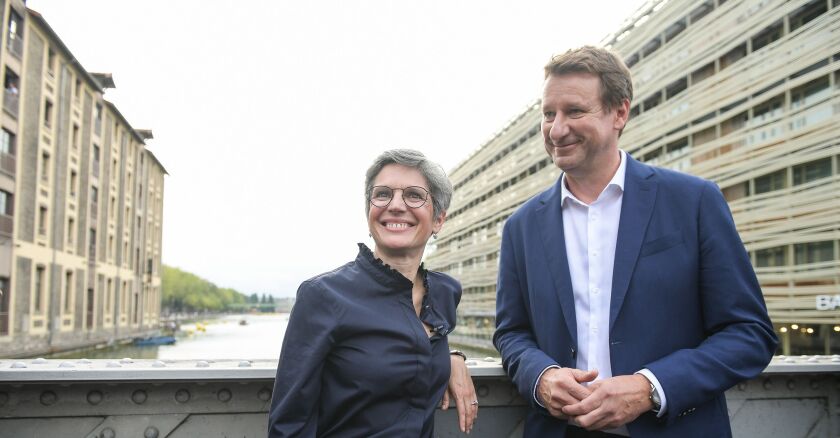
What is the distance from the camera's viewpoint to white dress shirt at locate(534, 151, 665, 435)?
2016 millimetres

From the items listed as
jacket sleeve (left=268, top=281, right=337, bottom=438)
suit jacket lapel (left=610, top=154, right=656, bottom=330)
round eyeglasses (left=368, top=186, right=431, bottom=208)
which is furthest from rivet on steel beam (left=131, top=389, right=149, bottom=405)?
suit jacket lapel (left=610, top=154, right=656, bottom=330)

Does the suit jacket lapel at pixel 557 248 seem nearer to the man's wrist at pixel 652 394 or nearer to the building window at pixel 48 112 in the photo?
the man's wrist at pixel 652 394

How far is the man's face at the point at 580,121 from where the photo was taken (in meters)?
2.05

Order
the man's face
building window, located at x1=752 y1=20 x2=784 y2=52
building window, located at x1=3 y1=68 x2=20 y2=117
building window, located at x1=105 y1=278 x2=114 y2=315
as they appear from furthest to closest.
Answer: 1. building window, located at x1=105 y1=278 x2=114 y2=315
2. building window, located at x1=3 y1=68 x2=20 y2=117
3. building window, located at x1=752 y1=20 x2=784 y2=52
4. the man's face

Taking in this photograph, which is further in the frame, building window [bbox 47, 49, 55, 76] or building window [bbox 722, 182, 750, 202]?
building window [bbox 47, 49, 55, 76]

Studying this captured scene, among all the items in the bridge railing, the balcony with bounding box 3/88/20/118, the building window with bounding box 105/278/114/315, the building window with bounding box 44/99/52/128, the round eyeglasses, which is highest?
the building window with bounding box 44/99/52/128

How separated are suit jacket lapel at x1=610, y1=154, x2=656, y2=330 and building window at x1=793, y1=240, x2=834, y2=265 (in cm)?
1942

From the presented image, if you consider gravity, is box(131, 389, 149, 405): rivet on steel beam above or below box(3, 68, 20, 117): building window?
below

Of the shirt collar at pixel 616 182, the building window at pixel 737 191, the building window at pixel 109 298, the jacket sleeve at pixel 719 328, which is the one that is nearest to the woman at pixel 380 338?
the shirt collar at pixel 616 182

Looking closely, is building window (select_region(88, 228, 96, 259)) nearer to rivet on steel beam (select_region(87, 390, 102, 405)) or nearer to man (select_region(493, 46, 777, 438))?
rivet on steel beam (select_region(87, 390, 102, 405))

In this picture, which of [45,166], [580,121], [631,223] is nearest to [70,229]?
[45,166]

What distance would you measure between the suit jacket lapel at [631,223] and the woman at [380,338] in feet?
2.06

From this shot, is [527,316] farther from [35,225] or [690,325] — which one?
[35,225]

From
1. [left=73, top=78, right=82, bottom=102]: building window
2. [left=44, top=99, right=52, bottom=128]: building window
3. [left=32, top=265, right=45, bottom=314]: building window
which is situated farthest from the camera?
[left=73, top=78, right=82, bottom=102]: building window
